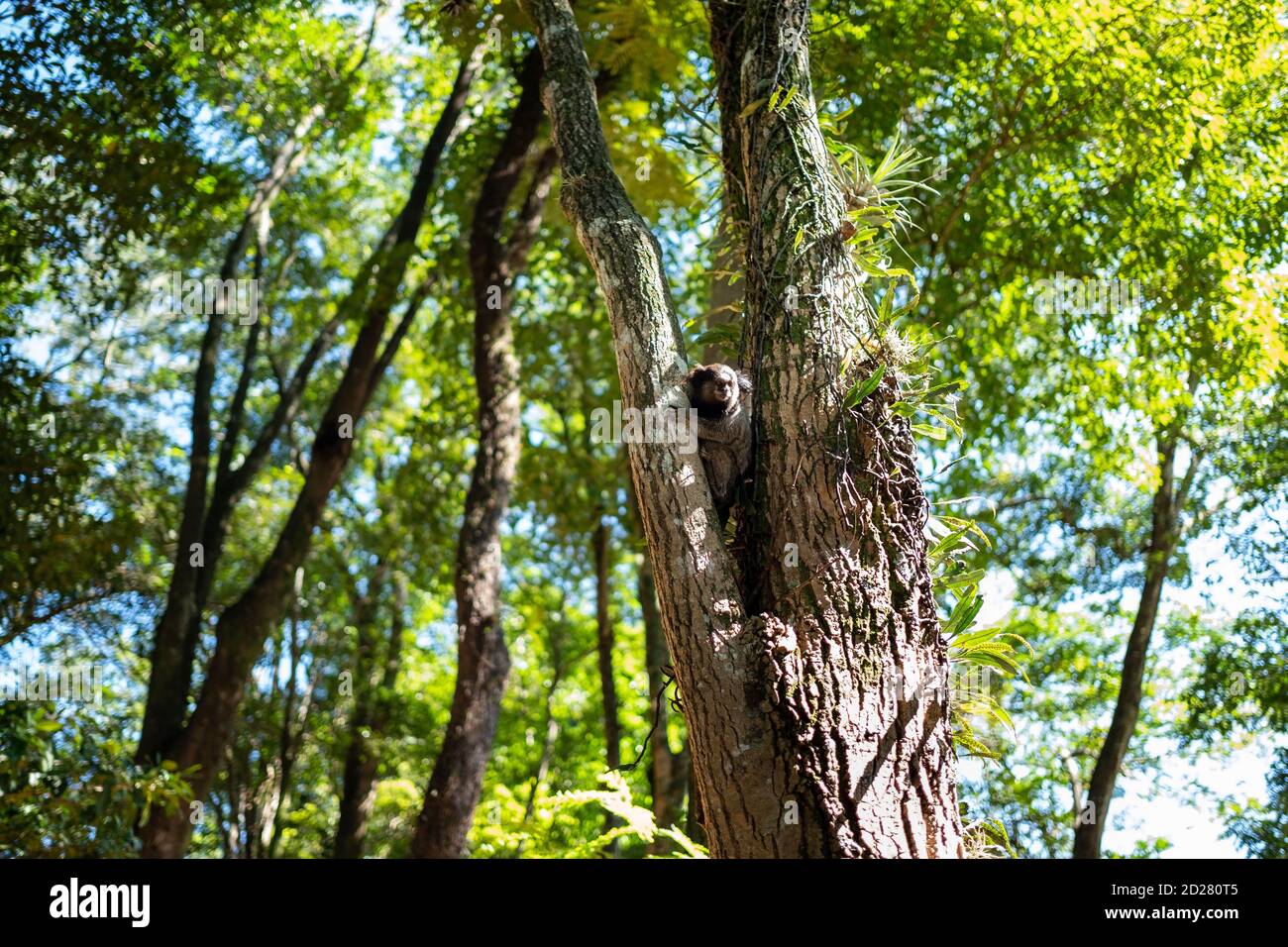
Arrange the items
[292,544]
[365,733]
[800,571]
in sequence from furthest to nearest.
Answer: [365,733]
[292,544]
[800,571]

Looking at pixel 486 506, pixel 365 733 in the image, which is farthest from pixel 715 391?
pixel 365 733

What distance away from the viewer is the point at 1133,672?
374 inches

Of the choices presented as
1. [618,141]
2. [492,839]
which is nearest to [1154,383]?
[618,141]

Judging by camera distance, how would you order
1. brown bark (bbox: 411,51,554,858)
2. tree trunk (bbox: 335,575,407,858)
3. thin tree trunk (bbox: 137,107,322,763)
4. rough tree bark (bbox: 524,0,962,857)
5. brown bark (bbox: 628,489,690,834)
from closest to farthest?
rough tree bark (bbox: 524,0,962,857) < brown bark (bbox: 411,51,554,858) < thin tree trunk (bbox: 137,107,322,763) < brown bark (bbox: 628,489,690,834) < tree trunk (bbox: 335,575,407,858)

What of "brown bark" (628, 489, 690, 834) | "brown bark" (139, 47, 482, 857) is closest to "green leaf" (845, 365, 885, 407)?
"brown bark" (628, 489, 690, 834)

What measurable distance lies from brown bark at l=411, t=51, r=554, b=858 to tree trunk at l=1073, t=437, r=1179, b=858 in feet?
14.3

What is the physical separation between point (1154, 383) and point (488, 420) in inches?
182

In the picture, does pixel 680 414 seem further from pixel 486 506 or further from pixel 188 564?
pixel 188 564

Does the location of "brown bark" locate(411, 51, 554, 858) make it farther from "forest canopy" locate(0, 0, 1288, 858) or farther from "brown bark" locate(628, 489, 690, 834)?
"brown bark" locate(628, 489, 690, 834)

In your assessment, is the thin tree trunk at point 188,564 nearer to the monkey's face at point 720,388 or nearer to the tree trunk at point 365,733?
the tree trunk at point 365,733

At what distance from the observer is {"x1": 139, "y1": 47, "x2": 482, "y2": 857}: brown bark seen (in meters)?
8.20

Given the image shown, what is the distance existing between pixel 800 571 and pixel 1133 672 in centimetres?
742
